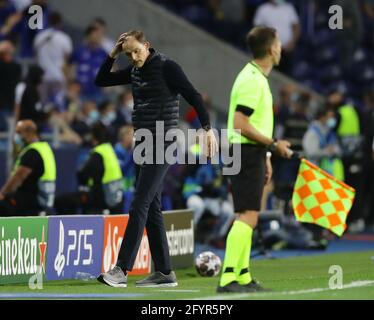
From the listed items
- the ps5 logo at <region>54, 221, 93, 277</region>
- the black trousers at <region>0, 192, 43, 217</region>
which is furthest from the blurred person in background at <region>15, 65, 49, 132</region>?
the ps5 logo at <region>54, 221, 93, 277</region>

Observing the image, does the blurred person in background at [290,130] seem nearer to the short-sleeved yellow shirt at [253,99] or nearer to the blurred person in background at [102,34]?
the blurred person in background at [102,34]

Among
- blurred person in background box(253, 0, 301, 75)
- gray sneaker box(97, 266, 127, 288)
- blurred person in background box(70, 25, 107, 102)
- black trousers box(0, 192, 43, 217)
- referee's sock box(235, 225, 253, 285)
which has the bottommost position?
gray sneaker box(97, 266, 127, 288)

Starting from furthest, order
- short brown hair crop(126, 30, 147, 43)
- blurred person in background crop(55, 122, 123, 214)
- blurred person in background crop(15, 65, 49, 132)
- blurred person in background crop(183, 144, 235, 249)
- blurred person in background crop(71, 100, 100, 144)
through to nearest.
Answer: blurred person in background crop(71, 100, 100, 144)
blurred person in background crop(183, 144, 235, 249)
blurred person in background crop(15, 65, 49, 132)
blurred person in background crop(55, 122, 123, 214)
short brown hair crop(126, 30, 147, 43)

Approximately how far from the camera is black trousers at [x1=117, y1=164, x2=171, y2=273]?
448 inches

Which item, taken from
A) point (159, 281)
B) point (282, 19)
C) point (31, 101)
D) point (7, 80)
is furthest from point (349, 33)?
point (159, 281)

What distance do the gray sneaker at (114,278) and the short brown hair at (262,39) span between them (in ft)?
8.01

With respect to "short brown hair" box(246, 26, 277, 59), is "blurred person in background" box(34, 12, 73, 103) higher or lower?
higher

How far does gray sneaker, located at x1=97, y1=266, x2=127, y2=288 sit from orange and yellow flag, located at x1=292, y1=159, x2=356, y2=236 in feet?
5.93

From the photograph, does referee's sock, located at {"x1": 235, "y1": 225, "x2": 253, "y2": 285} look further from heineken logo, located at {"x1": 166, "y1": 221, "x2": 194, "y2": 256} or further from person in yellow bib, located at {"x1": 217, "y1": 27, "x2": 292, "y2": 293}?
heineken logo, located at {"x1": 166, "y1": 221, "x2": 194, "y2": 256}

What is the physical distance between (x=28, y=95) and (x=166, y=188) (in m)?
2.72

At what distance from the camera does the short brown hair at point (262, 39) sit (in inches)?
419

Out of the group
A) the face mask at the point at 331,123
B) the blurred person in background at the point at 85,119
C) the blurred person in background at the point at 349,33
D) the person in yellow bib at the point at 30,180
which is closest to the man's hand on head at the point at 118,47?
the person in yellow bib at the point at 30,180

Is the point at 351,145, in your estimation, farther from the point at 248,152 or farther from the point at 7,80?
the point at 248,152
